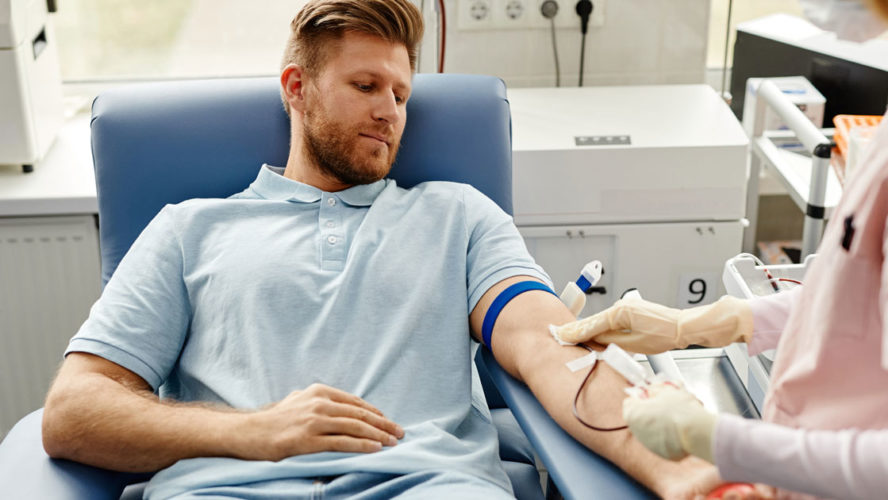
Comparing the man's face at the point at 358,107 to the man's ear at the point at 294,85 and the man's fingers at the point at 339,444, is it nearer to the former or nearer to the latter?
the man's ear at the point at 294,85

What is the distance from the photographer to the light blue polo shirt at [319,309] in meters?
1.40

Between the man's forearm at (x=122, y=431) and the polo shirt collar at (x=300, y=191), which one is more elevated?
the polo shirt collar at (x=300, y=191)

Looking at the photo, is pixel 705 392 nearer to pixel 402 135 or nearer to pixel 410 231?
pixel 410 231

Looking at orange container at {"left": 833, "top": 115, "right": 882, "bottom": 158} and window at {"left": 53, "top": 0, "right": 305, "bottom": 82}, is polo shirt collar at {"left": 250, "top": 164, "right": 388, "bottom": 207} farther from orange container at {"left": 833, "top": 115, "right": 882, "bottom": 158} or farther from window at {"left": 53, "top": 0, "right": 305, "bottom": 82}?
window at {"left": 53, "top": 0, "right": 305, "bottom": 82}

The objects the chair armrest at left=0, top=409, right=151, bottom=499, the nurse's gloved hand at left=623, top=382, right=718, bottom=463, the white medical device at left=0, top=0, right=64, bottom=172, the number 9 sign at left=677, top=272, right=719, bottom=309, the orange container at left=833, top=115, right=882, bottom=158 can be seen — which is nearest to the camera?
the nurse's gloved hand at left=623, top=382, right=718, bottom=463

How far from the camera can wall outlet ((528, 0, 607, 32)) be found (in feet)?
7.69

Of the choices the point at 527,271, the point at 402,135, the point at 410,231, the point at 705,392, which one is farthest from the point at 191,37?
the point at 705,392

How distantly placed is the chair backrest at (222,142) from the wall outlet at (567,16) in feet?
2.24

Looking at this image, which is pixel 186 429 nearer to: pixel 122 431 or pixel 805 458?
pixel 122 431

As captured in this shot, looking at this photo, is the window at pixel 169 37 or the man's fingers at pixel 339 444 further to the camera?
the window at pixel 169 37

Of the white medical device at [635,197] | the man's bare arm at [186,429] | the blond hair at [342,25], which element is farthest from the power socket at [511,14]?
the man's bare arm at [186,429]

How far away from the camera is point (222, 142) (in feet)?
5.49

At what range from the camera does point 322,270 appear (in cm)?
149

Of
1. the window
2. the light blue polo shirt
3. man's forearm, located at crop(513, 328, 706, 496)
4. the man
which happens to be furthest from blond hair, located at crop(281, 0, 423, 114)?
the window
